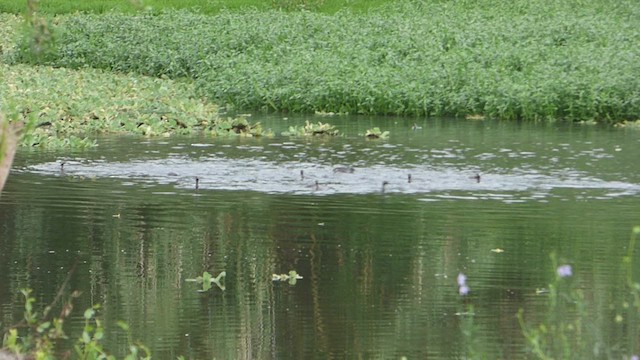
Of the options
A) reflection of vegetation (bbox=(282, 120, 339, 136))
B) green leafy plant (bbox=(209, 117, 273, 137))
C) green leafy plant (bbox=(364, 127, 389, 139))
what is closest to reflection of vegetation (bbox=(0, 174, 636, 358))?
green leafy plant (bbox=(209, 117, 273, 137))

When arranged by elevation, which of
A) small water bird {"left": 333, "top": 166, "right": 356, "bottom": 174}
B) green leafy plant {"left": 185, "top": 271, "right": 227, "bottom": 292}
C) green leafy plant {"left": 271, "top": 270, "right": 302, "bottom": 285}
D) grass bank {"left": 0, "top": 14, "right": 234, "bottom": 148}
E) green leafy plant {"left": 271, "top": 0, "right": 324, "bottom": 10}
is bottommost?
green leafy plant {"left": 271, "top": 270, "right": 302, "bottom": 285}

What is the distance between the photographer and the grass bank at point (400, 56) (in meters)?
24.9

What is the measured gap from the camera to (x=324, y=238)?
1327 centimetres

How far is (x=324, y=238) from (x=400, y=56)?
53.2ft

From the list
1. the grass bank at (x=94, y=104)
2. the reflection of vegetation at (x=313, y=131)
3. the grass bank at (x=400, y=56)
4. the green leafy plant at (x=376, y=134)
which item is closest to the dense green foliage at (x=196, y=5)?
the grass bank at (x=400, y=56)

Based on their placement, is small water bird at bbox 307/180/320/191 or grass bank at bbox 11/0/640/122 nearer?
small water bird at bbox 307/180/320/191

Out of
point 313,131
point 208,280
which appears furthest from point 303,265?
point 313,131

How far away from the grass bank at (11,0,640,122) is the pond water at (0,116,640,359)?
3550 mm

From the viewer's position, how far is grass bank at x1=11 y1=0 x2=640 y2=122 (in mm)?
24859

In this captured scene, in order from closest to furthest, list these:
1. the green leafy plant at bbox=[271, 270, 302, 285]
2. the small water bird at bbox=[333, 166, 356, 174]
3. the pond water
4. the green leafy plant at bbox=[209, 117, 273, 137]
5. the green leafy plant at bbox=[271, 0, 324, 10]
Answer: the pond water → the green leafy plant at bbox=[271, 270, 302, 285] → the small water bird at bbox=[333, 166, 356, 174] → the green leafy plant at bbox=[209, 117, 273, 137] → the green leafy plant at bbox=[271, 0, 324, 10]

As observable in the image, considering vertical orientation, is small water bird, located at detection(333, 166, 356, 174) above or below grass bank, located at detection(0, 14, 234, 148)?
below

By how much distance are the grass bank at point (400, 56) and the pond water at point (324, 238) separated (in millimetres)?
3550

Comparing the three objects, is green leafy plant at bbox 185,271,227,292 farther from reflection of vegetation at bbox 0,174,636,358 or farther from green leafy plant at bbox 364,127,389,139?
green leafy plant at bbox 364,127,389,139

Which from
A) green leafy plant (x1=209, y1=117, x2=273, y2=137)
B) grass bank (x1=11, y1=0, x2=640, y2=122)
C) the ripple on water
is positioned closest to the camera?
the ripple on water
